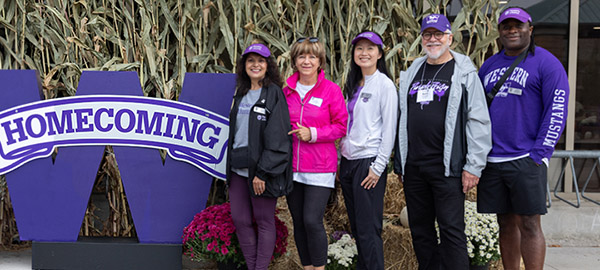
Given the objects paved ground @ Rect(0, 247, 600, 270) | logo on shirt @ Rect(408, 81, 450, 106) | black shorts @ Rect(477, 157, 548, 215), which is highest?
logo on shirt @ Rect(408, 81, 450, 106)

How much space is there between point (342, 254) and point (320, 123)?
3.69 feet

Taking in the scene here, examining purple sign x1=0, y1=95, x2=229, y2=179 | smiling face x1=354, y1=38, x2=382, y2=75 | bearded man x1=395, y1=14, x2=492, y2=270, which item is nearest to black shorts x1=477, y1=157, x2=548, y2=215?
bearded man x1=395, y1=14, x2=492, y2=270

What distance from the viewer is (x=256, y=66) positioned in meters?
3.36

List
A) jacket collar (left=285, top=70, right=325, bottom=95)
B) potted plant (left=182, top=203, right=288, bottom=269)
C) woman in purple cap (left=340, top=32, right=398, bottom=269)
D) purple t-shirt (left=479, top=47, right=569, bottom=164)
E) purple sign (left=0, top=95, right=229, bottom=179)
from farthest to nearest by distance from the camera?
1. purple sign (left=0, top=95, right=229, bottom=179)
2. potted plant (left=182, top=203, right=288, bottom=269)
3. jacket collar (left=285, top=70, right=325, bottom=95)
4. woman in purple cap (left=340, top=32, right=398, bottom=269)
5. purple t-shirt (left=479, top=47, right=569, bottom=164)

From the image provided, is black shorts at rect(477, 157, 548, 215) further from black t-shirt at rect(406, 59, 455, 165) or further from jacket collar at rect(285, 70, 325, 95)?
jacket collar at rect(285, 70, 325, 95)

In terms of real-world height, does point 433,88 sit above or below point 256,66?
below

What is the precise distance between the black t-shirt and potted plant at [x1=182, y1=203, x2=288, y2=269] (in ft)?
3.91

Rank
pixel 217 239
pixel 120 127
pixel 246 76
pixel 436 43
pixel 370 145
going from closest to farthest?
pixel 436 43, pixel 370 145, pixel 246 76, pixel 217 239, pixel 120 127

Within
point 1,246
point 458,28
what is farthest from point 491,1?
point 1,246

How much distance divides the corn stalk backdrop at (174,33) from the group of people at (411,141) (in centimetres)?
106

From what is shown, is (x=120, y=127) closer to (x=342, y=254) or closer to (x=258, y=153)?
(x=258, y=153)

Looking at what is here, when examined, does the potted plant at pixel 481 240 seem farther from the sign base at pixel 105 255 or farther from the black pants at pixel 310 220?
the sign base at pixel 105 255

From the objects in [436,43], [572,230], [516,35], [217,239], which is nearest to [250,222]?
[217,239]

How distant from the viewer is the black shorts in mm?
3004
